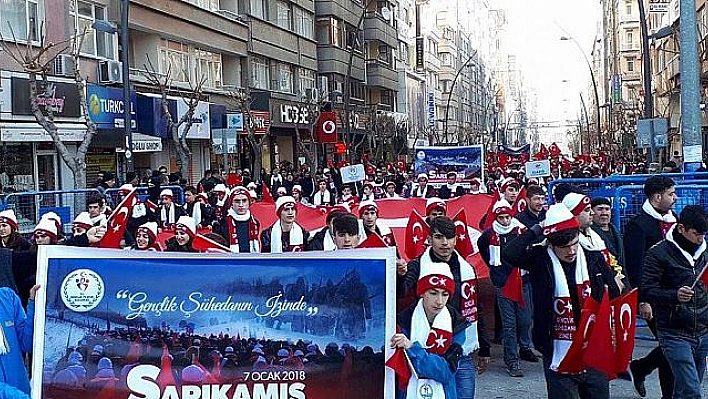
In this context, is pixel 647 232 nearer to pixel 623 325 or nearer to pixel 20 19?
pixel 623 325

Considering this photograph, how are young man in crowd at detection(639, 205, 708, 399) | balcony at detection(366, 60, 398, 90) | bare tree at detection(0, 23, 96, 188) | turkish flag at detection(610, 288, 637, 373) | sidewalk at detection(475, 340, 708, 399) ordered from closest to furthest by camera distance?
1. turkish flag at detection(610, 288, 637, 373)
2. young man in crowd at detection(639, 205, 708, 399)
3. sidewalk at detection(475, 340, 708, 399)
4. bare tree at detection(0, 23, 96, 188)
5. balcony at detection(366, 60, 398, 90)

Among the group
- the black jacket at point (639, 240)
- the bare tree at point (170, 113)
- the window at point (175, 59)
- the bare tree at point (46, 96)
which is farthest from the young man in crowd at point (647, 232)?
the window at point (175, 59)

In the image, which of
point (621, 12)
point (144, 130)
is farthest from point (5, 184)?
point (621, 12)

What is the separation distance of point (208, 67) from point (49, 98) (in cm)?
1786

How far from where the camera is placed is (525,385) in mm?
9336

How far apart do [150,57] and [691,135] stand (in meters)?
23.4

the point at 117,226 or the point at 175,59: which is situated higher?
the point at 175,59

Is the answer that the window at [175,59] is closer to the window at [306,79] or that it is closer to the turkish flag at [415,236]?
the window at [306,79]

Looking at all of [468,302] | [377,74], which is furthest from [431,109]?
[468,302]

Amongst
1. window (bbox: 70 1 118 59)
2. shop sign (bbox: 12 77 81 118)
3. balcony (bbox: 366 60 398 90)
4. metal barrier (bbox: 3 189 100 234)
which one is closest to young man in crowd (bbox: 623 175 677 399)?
metal barrier (bbox: 3 189 100 234)

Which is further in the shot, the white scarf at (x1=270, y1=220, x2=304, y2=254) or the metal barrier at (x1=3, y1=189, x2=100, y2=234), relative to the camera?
the metal barrier at (x1=3, y1=189, x2=100, y2=234)

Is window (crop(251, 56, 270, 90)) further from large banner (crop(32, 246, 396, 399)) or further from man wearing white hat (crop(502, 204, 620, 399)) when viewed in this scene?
man wearing white hat (crop(502, 204, 620, 399))

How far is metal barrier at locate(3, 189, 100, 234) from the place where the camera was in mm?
16189

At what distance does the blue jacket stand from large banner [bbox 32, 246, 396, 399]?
0.08 meters
